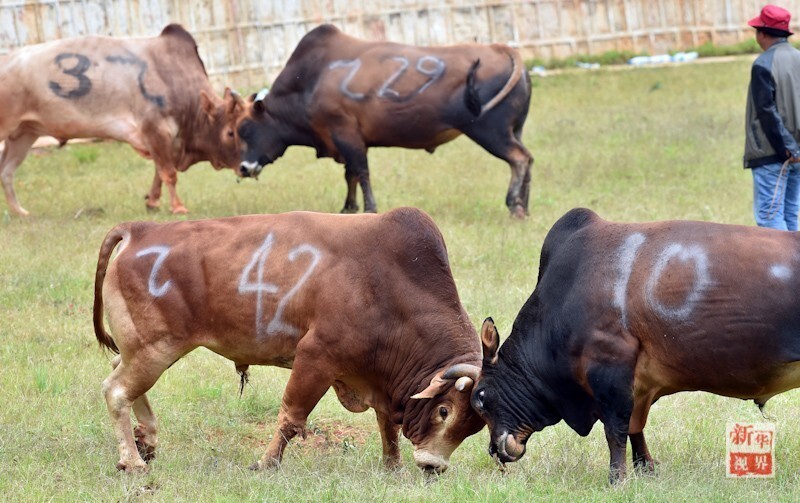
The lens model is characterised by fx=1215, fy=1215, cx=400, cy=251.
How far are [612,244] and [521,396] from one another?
2.85ft

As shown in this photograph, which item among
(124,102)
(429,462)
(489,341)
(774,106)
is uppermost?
(124,102)

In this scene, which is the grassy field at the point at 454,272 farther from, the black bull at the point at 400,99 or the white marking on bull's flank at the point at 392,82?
the white marking on bull's flank at the point at 392,82

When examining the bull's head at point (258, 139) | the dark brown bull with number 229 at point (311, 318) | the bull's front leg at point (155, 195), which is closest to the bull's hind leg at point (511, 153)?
the bull's head at point (258, 139)

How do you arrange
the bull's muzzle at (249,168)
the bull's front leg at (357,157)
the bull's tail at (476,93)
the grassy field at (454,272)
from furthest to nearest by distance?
the bull's muzzle at (249,168) < the bull's front leg at (357,157) < the bull's tail at (476,93) < the grassy field at (454,272)

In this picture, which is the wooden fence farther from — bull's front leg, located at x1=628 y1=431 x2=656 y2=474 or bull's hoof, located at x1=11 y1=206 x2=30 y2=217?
bull's front leg, located at x1=628 y1=431 x2=656 y2=474

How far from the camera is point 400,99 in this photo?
481 inches

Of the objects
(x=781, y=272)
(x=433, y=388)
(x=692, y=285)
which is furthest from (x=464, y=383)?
(x=781, y=272)

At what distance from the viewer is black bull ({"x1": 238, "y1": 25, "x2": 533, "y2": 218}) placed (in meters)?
12.2

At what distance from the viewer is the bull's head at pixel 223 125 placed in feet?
42.1

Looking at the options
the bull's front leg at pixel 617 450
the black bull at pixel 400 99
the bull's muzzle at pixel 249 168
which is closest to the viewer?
the bull's front leg at pixel 617 450

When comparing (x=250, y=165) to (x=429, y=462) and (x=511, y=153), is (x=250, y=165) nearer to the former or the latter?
(x=511, y=153)

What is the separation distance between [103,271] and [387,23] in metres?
14.3

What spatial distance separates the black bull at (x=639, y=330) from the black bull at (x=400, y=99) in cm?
630

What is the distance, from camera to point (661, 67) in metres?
20.6
